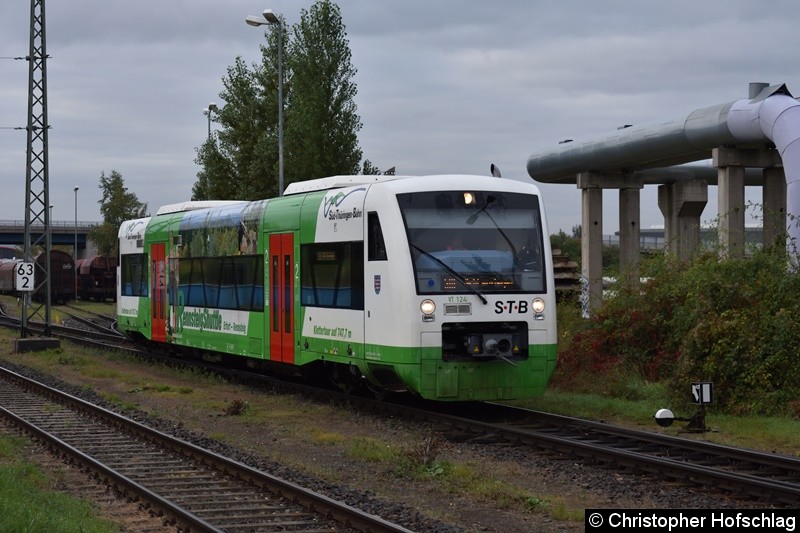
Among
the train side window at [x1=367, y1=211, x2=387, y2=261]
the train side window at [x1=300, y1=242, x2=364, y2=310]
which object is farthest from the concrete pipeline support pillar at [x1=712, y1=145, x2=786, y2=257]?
the train side window at [x1=367, y1=211, x2=387, y2=261]

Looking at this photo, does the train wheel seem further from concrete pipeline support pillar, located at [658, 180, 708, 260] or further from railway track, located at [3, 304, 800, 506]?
concrete pipeline support pillar, located at [658, 180, 708, 260]

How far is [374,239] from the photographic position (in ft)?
52.3

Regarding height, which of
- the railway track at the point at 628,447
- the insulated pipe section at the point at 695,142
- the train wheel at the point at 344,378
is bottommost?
the railway track at the point at 628,447

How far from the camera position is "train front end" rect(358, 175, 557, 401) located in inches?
595

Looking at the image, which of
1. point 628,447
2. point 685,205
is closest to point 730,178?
point 685,205

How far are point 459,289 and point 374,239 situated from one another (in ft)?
4.81

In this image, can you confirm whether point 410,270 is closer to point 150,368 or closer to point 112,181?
point 150,368

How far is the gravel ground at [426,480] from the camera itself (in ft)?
33.0

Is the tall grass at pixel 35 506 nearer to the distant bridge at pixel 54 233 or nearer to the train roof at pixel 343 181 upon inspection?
the train roof at pixel 343 181

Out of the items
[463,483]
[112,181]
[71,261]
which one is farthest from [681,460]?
[112,181]

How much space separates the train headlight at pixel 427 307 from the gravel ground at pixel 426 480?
5.15 ft

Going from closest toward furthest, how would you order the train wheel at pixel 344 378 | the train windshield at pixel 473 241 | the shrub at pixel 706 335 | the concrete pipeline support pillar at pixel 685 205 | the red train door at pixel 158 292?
the train windshield at pixel 473 241
the shrub at pixel 706 335
the train wheel at pixel 344 378
the red train door at pixel 158 292
the concrete pipeline support pillar at pixel 685 205

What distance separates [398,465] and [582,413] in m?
5.17

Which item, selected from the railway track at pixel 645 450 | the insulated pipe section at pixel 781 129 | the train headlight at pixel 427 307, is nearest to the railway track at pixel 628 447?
the railway track at pixel 645 450
